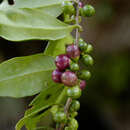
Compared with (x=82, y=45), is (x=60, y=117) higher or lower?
lower

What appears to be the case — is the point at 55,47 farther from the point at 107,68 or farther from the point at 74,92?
the point at 107,68

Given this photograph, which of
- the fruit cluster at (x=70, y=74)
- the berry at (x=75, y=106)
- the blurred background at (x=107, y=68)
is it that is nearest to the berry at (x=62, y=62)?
the fruit cluster at (x=70, y=74)

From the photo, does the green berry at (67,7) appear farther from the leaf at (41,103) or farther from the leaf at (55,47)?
the leaf at (41,103)

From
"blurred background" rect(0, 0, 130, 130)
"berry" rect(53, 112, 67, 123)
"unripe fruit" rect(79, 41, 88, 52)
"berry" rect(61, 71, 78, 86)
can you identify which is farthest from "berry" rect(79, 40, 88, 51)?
"blurred background" rect(0, 0, 130, 130)

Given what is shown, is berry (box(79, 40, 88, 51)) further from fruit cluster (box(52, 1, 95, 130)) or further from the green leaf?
the green leaf

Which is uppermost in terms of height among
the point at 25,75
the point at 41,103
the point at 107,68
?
the point at 25,75

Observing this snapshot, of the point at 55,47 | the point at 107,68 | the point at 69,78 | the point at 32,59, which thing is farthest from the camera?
the point at 107,68

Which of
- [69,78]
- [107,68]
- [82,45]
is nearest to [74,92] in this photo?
[69,78]

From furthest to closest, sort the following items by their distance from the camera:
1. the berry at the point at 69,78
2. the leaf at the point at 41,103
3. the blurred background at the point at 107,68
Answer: the blurred background at the point at 107,68 < the leaf at the point at 41,103 < the berry at the point at 69,78
